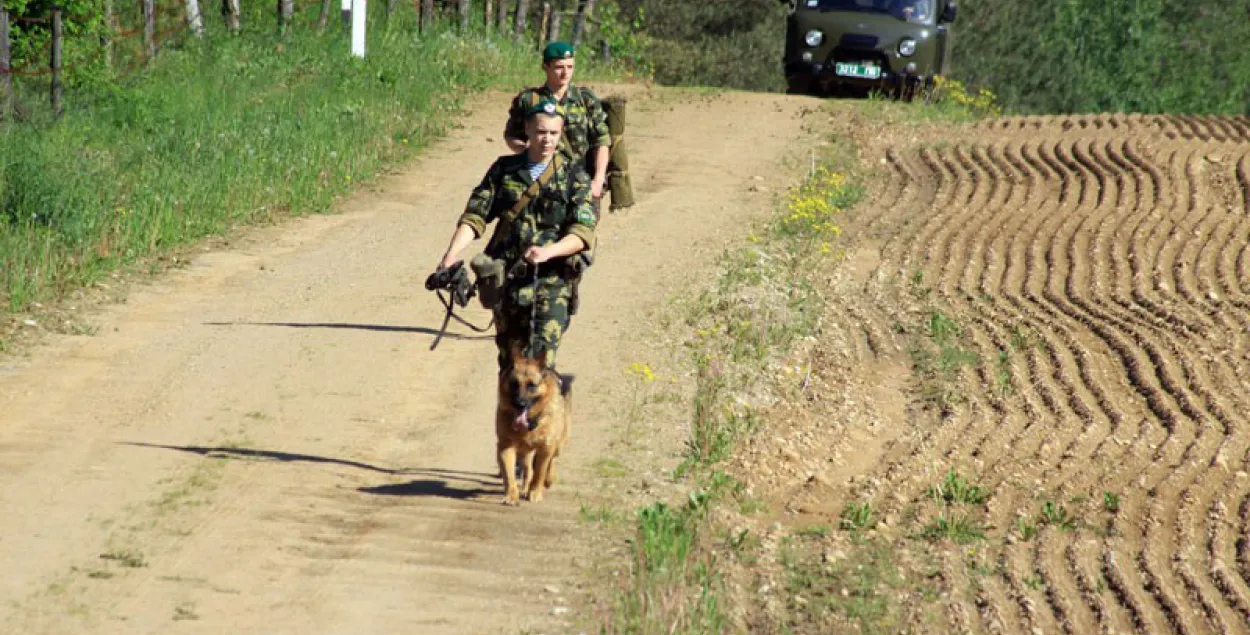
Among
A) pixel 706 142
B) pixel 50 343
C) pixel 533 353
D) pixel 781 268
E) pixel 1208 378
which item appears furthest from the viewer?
pixel 706 142

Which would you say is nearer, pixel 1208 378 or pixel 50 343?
pixel 50 343

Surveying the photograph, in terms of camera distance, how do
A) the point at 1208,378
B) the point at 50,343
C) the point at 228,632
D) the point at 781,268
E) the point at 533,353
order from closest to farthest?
the point at 228,632
the point at 533,353
the point at 50,343
the point at 1208,378
the point at 781,268

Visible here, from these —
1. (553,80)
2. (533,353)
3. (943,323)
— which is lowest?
(943,323)

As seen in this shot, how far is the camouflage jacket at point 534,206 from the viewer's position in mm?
6586

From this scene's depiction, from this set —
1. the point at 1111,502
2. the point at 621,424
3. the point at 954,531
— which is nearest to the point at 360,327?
the point at 621,424

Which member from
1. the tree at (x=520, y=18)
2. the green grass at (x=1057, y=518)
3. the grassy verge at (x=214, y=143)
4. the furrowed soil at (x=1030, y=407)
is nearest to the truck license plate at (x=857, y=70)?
the furrowed soil at (x=1030, y=407)

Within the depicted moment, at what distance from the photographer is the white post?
20.1m

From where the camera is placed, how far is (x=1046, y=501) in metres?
8.09

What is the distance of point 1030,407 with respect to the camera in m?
10.1

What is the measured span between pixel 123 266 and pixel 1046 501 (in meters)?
6.57

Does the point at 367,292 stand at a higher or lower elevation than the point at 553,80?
lower

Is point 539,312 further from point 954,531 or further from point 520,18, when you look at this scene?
point 520,18

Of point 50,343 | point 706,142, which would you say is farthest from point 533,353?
point 706,142

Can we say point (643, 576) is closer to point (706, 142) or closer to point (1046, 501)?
point (1046, 501)
